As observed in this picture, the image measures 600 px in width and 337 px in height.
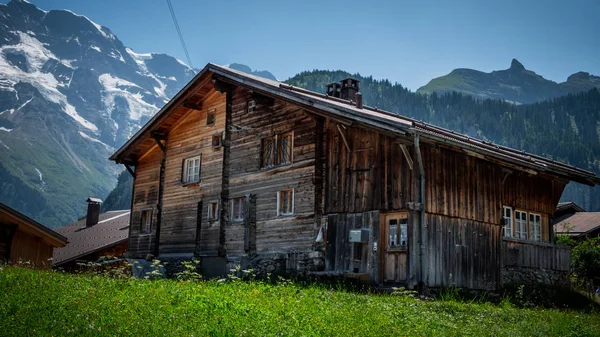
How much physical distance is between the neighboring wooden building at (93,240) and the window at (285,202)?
14711 mm

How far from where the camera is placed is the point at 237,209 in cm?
2367

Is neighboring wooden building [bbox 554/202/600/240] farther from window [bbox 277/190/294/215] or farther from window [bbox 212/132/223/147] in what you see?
window [bbox 212/132/223/147]

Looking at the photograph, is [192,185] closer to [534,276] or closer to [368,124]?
[368,124]

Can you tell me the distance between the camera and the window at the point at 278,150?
21.9 metres

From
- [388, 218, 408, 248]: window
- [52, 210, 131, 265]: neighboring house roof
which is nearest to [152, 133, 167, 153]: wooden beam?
[52, 210, 131, 265]: neighboring house roof

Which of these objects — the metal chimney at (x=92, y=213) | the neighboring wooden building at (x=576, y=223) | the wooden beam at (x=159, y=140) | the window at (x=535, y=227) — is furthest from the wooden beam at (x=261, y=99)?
the metal chimney at (x=92, y=213)

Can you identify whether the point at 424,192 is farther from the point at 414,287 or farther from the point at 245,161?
the point at 245,161

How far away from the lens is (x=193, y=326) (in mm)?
9406

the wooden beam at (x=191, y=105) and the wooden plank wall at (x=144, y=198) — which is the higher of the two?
the wooden beam at (x=191, y=105)

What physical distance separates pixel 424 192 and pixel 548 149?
132 meters

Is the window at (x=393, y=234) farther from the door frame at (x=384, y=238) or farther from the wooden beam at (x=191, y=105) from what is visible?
the wooden beam at (x=191, y=105)

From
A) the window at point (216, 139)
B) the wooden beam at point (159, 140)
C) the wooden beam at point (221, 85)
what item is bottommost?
the window at point (216, 139)

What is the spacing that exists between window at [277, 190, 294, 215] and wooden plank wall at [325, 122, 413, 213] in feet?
6.11

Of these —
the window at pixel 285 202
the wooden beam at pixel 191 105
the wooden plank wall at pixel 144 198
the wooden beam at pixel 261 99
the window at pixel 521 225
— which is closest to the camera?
the window at pixel 285 202
